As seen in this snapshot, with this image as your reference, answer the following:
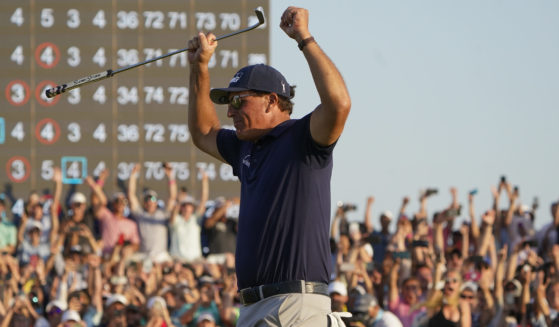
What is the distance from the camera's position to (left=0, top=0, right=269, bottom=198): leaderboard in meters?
18.7

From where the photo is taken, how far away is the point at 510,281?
1272 centimetres

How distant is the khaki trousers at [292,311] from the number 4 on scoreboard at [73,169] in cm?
1292

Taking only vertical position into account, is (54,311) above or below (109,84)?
below

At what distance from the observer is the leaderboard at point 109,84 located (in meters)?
18.7

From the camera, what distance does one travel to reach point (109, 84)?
18969 mm

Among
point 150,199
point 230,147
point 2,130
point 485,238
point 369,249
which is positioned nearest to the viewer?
point 230,147

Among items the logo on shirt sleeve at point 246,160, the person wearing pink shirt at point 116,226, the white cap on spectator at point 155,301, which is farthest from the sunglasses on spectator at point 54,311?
the logo on shirt sleeve at point 246,160

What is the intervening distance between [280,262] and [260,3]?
13468 millimetres

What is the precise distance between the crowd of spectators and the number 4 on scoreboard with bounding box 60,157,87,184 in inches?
14.2

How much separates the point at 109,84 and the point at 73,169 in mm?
1521

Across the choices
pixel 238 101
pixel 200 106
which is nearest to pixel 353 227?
pixel 200 106

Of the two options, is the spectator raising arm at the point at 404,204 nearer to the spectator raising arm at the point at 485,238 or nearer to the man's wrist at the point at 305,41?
the spectator raising arm at the point at 485,238

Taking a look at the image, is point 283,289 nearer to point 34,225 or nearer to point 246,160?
point 246,160

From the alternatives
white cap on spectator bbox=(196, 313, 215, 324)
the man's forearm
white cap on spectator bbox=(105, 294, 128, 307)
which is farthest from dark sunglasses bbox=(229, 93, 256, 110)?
white cap on spectator bbox=(105, 294, 128, 307)
